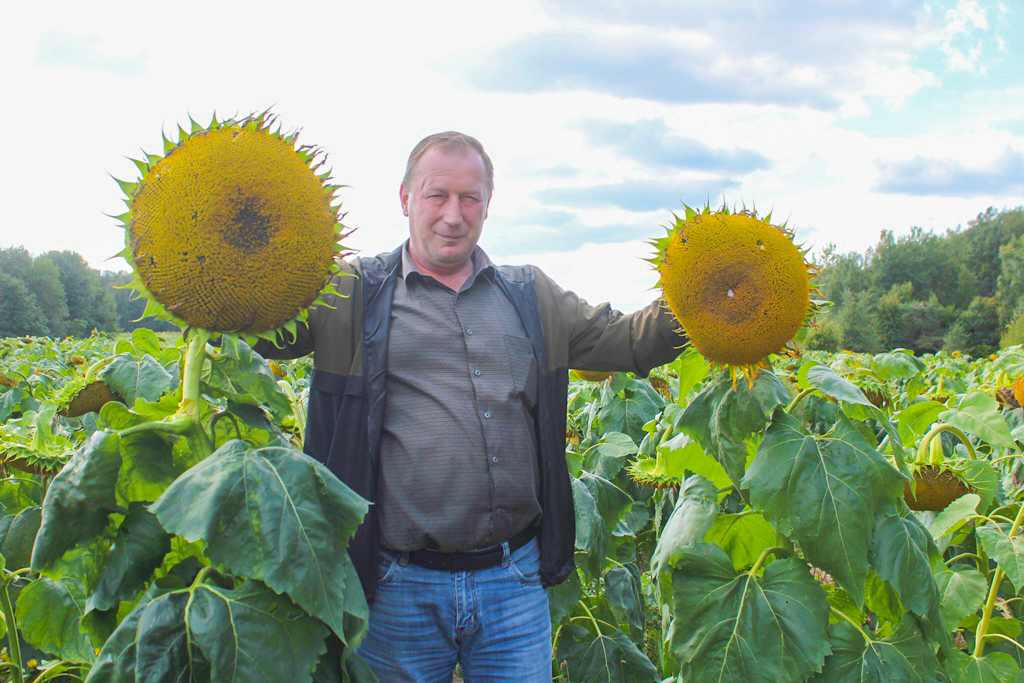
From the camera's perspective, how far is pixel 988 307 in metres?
66.5

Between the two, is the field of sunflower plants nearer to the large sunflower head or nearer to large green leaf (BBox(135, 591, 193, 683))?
large green leaf (BBox(135, 591, 193, 683))

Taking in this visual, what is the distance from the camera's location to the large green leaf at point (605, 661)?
175 inches

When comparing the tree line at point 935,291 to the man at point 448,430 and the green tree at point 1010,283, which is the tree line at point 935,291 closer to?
the green tree at point 1010,283

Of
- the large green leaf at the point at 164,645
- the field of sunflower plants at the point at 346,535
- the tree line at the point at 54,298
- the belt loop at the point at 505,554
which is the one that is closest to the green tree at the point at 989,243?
the tree line at the point at 54,298

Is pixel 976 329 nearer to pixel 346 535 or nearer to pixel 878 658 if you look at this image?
pixel 878 658

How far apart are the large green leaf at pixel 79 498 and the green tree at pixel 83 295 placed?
83113 mm

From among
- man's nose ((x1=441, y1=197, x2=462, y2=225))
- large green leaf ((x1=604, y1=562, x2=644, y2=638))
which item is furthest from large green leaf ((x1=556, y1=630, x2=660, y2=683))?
man's nose ((x1=441, y1=197, x2=462, y2=225))

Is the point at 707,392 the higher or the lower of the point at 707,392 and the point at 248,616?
the higher

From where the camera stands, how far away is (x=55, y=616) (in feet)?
10.8

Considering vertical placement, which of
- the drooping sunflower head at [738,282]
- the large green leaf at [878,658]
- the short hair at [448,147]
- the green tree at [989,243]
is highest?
the green tree at [989,243]

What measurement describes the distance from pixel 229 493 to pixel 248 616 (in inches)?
13.0

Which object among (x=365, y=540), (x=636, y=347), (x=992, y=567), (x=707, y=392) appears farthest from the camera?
(x=992, y=567)

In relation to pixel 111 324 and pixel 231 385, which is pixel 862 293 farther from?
pixel 231 385

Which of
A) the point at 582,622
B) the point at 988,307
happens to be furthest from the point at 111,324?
the point at 582,622
